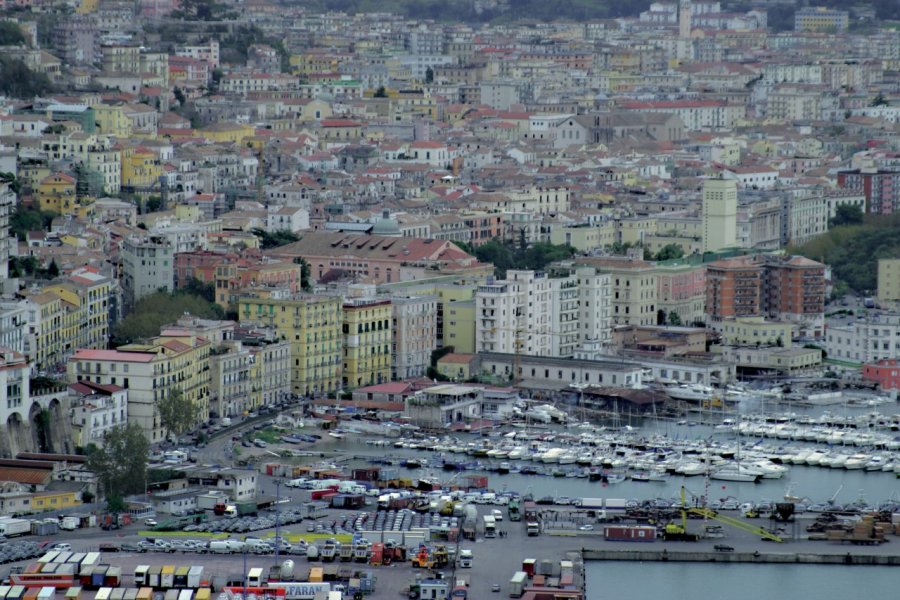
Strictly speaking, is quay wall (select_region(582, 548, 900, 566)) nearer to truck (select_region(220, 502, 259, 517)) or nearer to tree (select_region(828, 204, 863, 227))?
truck (select_region(220, 502, 259, 517))

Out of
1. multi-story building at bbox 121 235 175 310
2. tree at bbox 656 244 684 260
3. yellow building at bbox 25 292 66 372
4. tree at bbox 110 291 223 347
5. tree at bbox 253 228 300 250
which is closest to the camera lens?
yellow building at bbox 25 292 66 372

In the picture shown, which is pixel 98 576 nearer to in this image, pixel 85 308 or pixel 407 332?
pixel 85 308

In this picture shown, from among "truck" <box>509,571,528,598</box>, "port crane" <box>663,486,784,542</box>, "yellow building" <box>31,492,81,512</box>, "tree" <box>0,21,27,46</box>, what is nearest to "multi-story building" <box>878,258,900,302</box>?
"port crane" <box>663,486,784,542</box>

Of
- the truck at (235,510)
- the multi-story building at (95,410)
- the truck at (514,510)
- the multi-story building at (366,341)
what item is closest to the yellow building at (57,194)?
the multi-story building at (366,341)

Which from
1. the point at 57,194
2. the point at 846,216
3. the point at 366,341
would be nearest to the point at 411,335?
the point at 366,341

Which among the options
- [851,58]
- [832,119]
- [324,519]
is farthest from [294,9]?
[324,519]

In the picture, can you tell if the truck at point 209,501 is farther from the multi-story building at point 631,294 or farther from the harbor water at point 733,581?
the multi-story building at point 631,294
